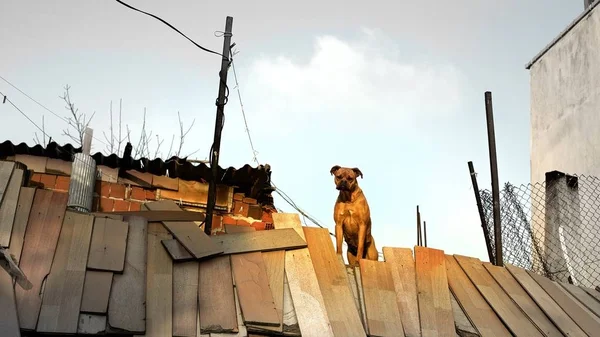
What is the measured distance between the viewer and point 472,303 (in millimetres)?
4902

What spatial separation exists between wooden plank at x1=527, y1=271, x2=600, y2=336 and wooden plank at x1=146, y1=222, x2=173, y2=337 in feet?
10.5

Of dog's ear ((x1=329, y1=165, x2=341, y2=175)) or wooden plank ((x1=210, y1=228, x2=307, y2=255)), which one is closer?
wooden plank ((x1=210, y1=228, x2=307, y2=255))

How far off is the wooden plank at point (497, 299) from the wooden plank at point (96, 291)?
290 centimetres

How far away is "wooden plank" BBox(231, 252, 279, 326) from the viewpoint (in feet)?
13.8

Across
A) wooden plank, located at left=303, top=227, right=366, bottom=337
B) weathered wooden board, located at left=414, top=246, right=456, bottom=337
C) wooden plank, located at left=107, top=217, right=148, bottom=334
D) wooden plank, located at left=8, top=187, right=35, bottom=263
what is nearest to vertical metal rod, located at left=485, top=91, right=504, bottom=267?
weathered wooden board, located at left=414, top=246, right=456, bottom=337

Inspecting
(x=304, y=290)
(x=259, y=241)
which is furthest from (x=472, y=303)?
(x=259, y=241)

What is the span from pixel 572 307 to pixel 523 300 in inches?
17.0

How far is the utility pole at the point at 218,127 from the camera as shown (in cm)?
556

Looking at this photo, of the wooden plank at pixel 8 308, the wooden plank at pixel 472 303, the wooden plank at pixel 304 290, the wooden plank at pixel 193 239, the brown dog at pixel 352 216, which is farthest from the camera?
the brown dog at pixel 352 216

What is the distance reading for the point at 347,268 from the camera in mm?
4949

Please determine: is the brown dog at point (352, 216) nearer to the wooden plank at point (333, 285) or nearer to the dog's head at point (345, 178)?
the dog's head at point (345, 178)

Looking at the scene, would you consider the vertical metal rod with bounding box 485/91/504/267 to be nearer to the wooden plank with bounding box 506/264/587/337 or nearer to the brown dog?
the wooden plank with bounding box 506/264/587/337

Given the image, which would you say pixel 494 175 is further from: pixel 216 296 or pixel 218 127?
pixel 216 296

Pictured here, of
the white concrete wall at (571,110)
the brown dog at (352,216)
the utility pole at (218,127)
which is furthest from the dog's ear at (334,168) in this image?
the white concrete wall at (571,110)
